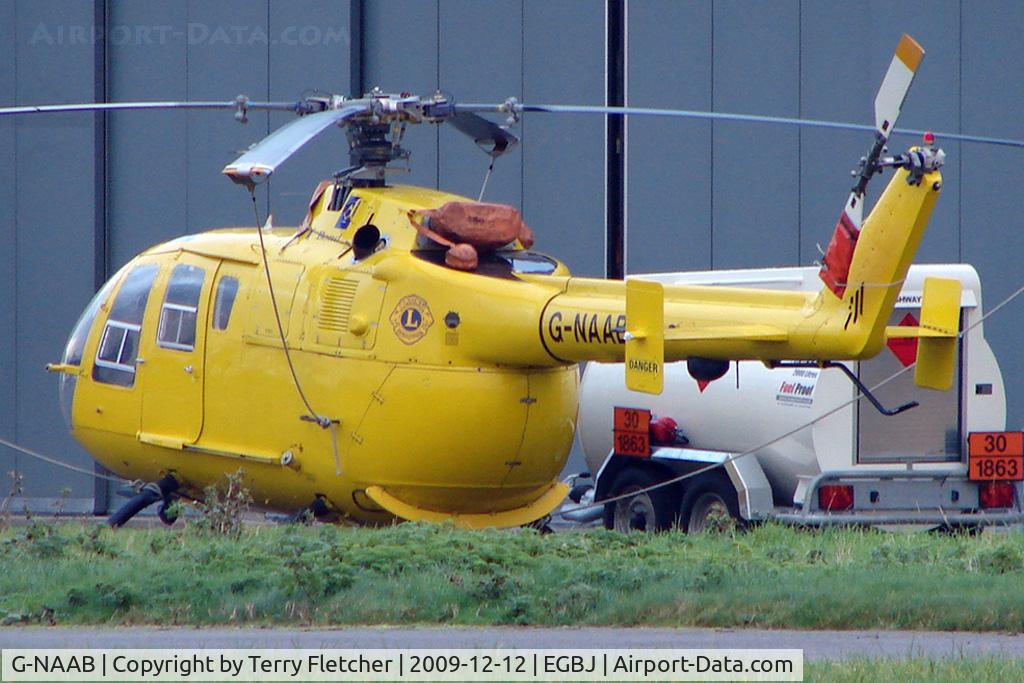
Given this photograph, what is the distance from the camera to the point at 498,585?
962 centimetres

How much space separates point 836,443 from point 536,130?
7.89 metres

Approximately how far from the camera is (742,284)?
50.8 ft

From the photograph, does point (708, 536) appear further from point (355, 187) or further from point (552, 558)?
point (355, 187)

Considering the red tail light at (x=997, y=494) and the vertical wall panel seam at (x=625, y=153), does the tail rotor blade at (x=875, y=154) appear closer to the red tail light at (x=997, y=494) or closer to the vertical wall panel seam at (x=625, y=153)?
the red tail light at (x=997, y=494)

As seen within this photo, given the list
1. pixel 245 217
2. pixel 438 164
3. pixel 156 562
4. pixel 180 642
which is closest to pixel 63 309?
pixel 245 217

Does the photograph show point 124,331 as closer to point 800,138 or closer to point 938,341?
point 938,341

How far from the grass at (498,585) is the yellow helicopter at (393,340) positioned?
1.51 metres

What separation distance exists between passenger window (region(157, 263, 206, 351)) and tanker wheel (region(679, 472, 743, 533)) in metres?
4.81

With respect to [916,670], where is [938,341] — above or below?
above

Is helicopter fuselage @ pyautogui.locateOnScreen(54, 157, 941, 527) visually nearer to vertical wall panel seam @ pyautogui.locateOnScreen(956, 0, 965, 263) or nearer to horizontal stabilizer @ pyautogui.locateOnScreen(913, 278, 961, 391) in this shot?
horizontal stabilizer @ pyautogui.locateOnScreen(913, 278, 961, 391)

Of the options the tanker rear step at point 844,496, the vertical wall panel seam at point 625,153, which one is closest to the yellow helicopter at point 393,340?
the tanker rear step at point 844,496

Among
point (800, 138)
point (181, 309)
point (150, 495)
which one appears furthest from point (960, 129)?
point (150, 495)

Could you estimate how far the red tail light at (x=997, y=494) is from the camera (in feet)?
47.9

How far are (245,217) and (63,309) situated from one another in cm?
268
